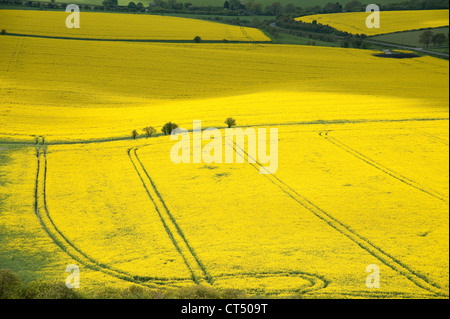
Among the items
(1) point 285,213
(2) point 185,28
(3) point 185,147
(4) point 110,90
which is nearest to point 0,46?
(4) point 110,90

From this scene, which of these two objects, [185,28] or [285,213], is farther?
[185,28]

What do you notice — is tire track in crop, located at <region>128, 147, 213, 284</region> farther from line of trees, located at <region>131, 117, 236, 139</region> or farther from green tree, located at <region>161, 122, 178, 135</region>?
green tree, located at <region>161, 122, 178, 135</region>

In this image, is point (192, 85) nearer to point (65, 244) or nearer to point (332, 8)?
point (65, 244)

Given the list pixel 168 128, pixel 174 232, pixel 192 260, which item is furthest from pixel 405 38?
pixel 192 260

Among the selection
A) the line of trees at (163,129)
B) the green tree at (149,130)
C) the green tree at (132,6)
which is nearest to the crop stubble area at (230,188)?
the line of trees at (163,129)

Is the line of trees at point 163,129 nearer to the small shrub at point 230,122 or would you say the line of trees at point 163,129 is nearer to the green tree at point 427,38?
the small shrub at point 230,122

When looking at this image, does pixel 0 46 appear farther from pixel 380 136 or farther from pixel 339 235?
pixel 339 235
